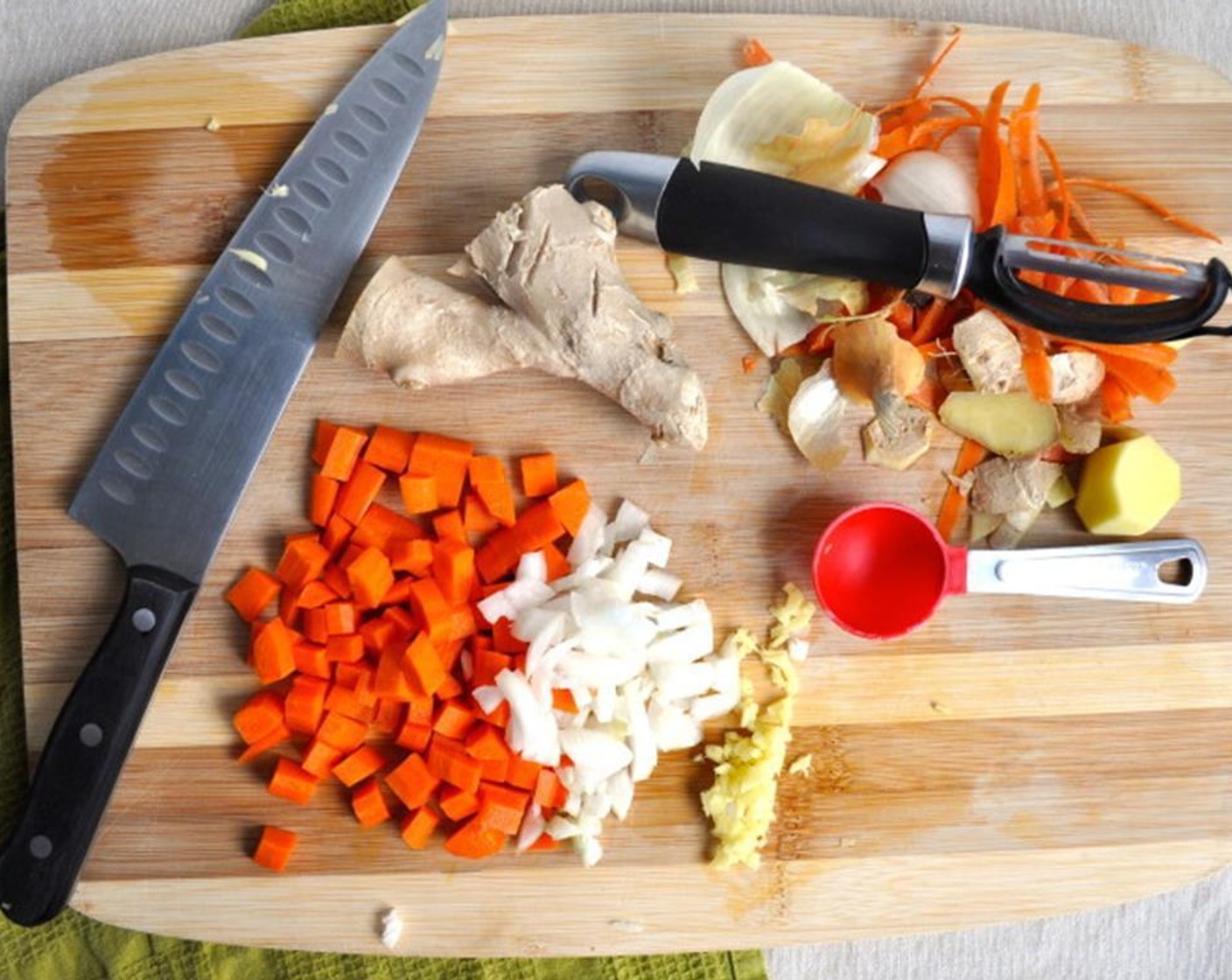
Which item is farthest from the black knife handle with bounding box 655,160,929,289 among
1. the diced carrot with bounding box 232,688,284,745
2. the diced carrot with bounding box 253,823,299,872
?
the diced carrot with bounding box 253,823,299,872

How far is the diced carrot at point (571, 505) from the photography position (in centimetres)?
198

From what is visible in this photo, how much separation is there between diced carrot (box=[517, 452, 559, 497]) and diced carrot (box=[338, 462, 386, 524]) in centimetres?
22

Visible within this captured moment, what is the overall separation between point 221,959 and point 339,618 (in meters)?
0.63

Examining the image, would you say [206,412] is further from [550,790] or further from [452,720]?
[550,790]

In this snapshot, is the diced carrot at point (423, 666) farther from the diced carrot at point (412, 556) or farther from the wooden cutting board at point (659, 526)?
the wooden cutting board at point (659, 526)

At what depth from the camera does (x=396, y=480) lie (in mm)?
2021

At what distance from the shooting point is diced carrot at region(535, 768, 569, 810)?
1.97 metres

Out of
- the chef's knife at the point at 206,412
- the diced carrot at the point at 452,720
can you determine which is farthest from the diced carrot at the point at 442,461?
the diced carrot at the point at 452,720

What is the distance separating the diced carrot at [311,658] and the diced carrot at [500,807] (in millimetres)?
304

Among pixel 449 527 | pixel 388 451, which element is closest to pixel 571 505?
pixel 449 527

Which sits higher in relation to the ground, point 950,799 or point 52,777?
point 52,777

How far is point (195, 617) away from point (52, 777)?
1.01ft

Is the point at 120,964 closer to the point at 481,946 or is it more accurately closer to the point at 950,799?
the point at 481,946

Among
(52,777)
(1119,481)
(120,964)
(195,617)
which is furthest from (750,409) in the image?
(120,964)
